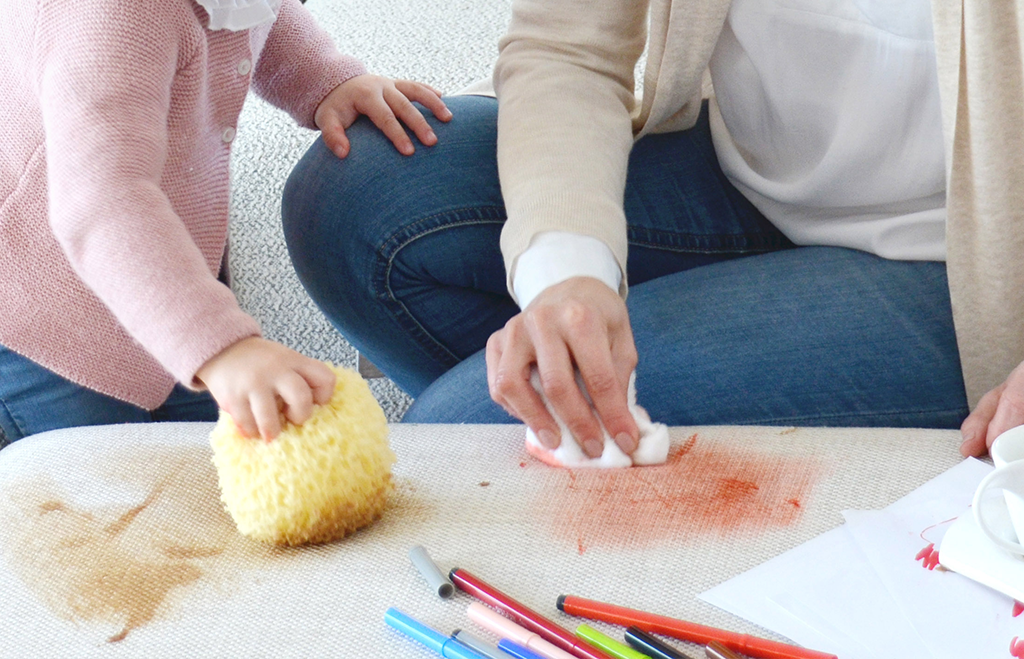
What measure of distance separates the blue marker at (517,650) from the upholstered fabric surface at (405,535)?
32 mm

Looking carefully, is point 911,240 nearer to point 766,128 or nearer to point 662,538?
point 766,128

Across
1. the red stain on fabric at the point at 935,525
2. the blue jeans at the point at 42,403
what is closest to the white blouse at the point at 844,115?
the red stain on fabric at the point at 935,525

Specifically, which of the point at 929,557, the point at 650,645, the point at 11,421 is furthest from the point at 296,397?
the point at 11,421

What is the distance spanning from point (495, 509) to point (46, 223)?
0.45 metres

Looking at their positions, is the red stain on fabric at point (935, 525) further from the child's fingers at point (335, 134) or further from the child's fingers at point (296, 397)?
the child's fingers at point (335, 134)

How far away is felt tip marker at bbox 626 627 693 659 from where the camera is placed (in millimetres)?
418

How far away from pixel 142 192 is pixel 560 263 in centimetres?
28

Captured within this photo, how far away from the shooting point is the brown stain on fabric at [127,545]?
50cm

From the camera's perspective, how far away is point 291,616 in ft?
1.57

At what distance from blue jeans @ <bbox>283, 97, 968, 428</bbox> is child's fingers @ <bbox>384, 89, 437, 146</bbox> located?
1cm

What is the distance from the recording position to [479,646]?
432 millimetres

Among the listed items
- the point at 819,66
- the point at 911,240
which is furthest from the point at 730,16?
the point at 911,240

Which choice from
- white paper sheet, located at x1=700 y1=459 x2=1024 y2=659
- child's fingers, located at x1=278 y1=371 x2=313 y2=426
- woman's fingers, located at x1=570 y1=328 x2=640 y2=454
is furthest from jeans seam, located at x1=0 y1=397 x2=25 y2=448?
white paper sheet, located at x1=700 y1=459 x2=1024 y2=659

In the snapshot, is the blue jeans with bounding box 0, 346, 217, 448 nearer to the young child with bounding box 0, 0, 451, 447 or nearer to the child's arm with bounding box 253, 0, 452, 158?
the young child with bounding box 0, 0, 451, 447
